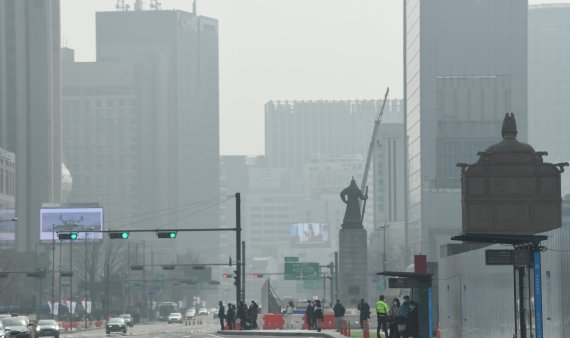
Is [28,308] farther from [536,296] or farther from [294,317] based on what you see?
[536,296]

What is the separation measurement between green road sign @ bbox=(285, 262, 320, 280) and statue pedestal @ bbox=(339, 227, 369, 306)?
33.6 meters

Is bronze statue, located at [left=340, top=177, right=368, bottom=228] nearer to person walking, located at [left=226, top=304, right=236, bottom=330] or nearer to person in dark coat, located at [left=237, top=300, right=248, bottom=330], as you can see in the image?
person walking, located at [left=226, top=304, right=236, bottom=330]

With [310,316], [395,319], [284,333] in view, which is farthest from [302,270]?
[395,319]

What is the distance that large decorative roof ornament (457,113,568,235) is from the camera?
314ft

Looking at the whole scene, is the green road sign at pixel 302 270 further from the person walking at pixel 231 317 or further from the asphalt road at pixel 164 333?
the person walking at pixel 231 317

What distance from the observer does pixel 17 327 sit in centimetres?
7256

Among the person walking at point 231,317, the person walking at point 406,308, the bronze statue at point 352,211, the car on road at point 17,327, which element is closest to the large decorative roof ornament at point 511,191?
the person walking at point 231,317

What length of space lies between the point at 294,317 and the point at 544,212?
1897cm

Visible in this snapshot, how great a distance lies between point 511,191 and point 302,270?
83451 millimetres

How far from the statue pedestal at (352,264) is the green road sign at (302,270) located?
33.6m

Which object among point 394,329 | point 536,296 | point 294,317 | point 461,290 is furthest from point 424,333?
point 294,317

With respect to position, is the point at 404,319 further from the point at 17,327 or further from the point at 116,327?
the point at 116,327

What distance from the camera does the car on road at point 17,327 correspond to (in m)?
70.4

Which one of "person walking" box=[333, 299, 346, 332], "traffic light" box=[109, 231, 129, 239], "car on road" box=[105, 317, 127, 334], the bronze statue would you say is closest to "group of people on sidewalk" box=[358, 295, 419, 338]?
"person walking" box=[333, 299, 346, 332]
